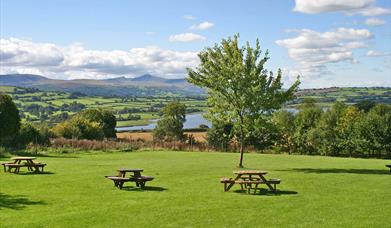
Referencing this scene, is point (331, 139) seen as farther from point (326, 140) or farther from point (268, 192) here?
point (268, 192)

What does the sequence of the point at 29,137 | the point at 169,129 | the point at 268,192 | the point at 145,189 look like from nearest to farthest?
the point at 268,192, the point at 145,189, the point at 29,137, the point at 169,129

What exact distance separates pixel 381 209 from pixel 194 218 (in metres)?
7.25

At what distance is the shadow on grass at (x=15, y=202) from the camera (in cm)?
1783

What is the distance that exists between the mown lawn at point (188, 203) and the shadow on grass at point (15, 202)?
4 cm

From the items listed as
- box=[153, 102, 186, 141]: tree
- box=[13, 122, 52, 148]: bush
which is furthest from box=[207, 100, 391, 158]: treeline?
box=[13, 122, 52, 148]: bush

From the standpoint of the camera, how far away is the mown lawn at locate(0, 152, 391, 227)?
15656 mm

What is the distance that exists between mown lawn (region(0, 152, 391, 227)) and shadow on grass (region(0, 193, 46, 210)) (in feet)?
0.12

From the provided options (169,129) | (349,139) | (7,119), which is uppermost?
(7,119)

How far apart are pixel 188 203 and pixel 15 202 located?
22.6 ft

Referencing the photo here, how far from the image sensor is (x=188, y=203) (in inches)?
737

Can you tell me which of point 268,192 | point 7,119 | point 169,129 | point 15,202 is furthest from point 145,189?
point 169,129

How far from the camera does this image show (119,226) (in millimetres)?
15008

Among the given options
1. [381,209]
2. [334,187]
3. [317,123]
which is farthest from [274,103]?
[317,123]

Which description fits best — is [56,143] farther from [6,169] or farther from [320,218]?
[320,218]
